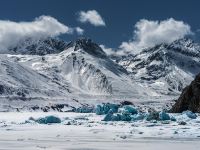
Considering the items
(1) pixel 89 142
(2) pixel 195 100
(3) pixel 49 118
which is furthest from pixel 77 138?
(2) pixel 195 100

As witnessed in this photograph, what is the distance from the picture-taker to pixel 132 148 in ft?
89.7

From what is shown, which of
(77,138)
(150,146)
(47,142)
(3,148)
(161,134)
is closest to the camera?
(3,148)

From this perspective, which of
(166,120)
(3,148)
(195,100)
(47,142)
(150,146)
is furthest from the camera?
(195,100)

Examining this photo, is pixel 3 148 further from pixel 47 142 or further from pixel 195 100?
pixel 195 100

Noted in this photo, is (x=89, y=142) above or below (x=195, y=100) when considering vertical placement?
below

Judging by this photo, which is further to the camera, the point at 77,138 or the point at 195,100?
the point at 195,100

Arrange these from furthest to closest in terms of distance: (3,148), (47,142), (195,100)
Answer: (195,100), (47,142), (3,148)

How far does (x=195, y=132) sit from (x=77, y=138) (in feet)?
32.2

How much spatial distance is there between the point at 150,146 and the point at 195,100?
51.4 metres

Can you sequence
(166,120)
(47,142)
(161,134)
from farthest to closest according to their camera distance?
(166,120) → (161,134) → (47,142)

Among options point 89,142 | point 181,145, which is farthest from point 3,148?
point 181,145

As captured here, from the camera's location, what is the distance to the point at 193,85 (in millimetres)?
80562

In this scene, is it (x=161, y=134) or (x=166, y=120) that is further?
(x=166, y=120)

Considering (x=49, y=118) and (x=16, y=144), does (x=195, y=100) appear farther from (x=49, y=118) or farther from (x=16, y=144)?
(x=16, y=144)
